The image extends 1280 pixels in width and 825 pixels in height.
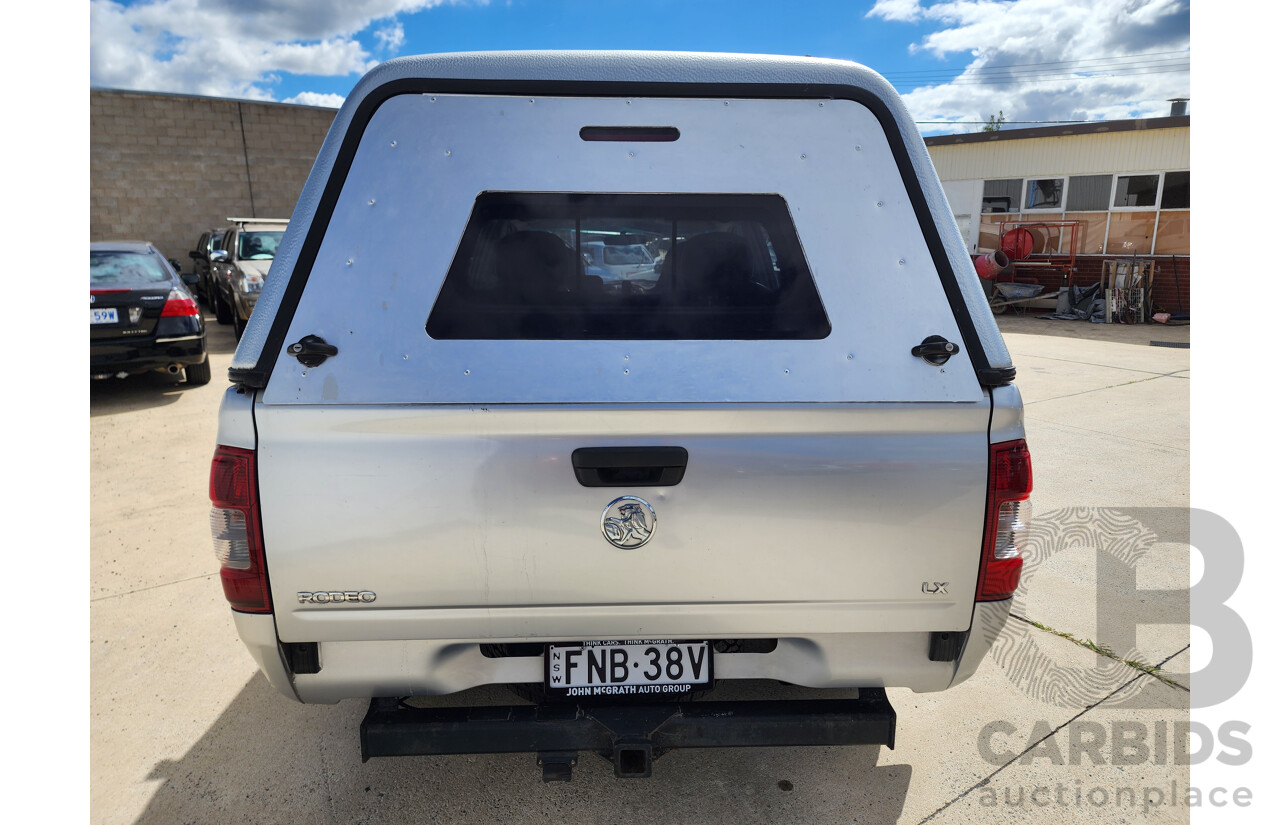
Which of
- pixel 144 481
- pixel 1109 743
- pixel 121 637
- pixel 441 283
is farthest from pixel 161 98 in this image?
pixel 1109 743

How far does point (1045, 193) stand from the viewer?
55.7 feet

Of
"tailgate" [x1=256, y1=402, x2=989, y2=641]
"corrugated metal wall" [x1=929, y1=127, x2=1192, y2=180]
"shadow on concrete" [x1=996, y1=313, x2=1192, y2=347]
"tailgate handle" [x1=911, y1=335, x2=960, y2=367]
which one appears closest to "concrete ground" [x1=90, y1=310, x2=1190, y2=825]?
"tailgate" [x1=256, y1=402, x2=989, y2=641]

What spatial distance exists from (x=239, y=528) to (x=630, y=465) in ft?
3.10

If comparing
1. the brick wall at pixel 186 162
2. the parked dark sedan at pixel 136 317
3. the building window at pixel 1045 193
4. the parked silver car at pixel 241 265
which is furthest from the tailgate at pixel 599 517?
the building window at pixel 1045 193

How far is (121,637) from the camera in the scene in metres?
3.39

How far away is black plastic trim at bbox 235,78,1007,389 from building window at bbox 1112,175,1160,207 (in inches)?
667

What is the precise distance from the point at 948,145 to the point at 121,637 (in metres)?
19.3

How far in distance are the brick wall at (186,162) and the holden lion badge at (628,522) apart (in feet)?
56.9

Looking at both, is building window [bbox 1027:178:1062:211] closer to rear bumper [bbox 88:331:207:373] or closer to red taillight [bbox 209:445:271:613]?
rear bumper [bbox 88:331:207:373]

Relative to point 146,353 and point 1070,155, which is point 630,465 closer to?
point 146,353

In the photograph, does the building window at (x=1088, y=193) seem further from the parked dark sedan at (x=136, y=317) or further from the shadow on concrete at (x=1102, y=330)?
the parked dark sedan at (x=136, y=317)

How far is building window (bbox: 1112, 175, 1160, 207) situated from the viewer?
15.4 m

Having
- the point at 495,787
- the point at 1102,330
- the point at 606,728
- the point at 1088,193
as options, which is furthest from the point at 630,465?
the point at 1088,193

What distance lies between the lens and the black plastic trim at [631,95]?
186 cm
